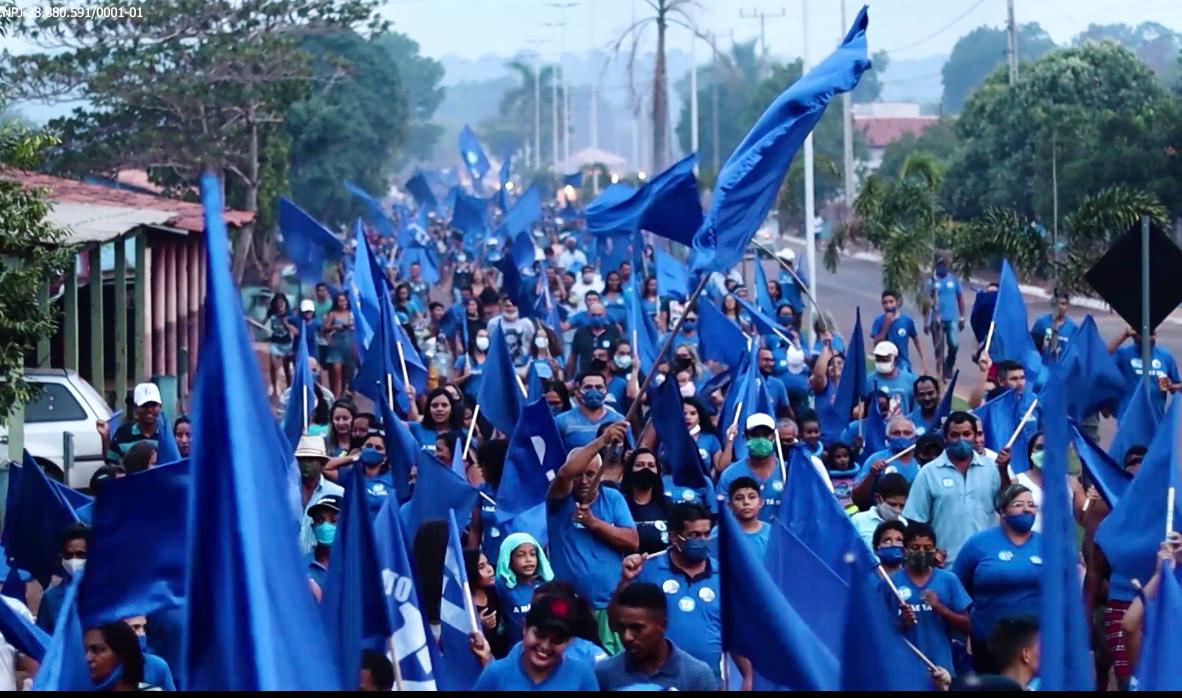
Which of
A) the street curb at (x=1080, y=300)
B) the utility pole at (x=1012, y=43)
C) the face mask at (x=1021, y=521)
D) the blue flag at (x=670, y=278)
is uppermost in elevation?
the utility pole at (x=1012, y=43)

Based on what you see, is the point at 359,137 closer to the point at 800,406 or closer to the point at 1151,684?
the point at 800,406

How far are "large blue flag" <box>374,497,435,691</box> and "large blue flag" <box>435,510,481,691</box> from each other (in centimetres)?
52

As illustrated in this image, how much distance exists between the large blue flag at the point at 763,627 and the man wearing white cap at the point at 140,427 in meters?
6.21

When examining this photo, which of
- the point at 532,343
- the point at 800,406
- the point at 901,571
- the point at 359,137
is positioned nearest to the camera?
the point at 901,571

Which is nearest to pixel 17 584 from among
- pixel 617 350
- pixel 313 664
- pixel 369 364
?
pixel 313 664

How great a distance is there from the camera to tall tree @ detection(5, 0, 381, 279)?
3300 centimetres

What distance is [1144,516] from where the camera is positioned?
28.5 ft

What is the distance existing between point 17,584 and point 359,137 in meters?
53.1

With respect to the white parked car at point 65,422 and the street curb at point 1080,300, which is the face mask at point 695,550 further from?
the street curb at point 1080,300

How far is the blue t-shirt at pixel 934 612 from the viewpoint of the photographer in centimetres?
845

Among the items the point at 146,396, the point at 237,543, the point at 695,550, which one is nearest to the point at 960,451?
the point at 695,550

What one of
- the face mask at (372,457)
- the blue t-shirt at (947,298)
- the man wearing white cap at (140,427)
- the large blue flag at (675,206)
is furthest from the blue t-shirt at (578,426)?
the blue t-shirt at (947,298)

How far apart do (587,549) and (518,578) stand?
0.74 meters

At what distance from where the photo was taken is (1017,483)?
9.09 m
